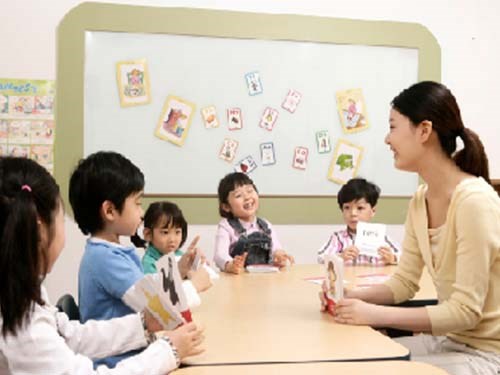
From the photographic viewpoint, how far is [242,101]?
13.1 feet

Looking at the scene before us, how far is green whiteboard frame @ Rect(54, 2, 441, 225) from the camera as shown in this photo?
146 inches

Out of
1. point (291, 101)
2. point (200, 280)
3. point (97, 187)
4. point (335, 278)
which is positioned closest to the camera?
point (335, 278)

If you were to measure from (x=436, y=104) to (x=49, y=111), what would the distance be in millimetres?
2743

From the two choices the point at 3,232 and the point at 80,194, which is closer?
the point at 3,232

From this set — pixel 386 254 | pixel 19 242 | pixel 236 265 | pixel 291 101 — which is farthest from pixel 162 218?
pixel 291 101

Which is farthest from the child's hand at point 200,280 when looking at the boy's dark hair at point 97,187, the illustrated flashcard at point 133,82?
the illustrated flashcard at point 133,82

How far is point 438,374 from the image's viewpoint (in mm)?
1138

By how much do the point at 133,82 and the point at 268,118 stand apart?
95 cm

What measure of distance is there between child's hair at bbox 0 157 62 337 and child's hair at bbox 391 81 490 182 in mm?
1104

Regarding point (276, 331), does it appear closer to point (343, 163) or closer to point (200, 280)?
point (200, 280)

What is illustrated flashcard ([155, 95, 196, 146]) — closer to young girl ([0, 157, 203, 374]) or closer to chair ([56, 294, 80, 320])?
chair ([56, 294, 80, 320])

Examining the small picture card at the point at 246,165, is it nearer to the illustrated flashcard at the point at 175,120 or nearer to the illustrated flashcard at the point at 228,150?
the illustrated flashcard at the point at 228,150

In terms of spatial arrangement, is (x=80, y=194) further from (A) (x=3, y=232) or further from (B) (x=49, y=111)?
(B) (x=49, y=111)

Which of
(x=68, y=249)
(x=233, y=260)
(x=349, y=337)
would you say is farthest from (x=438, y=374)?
(x=68, y=249)
